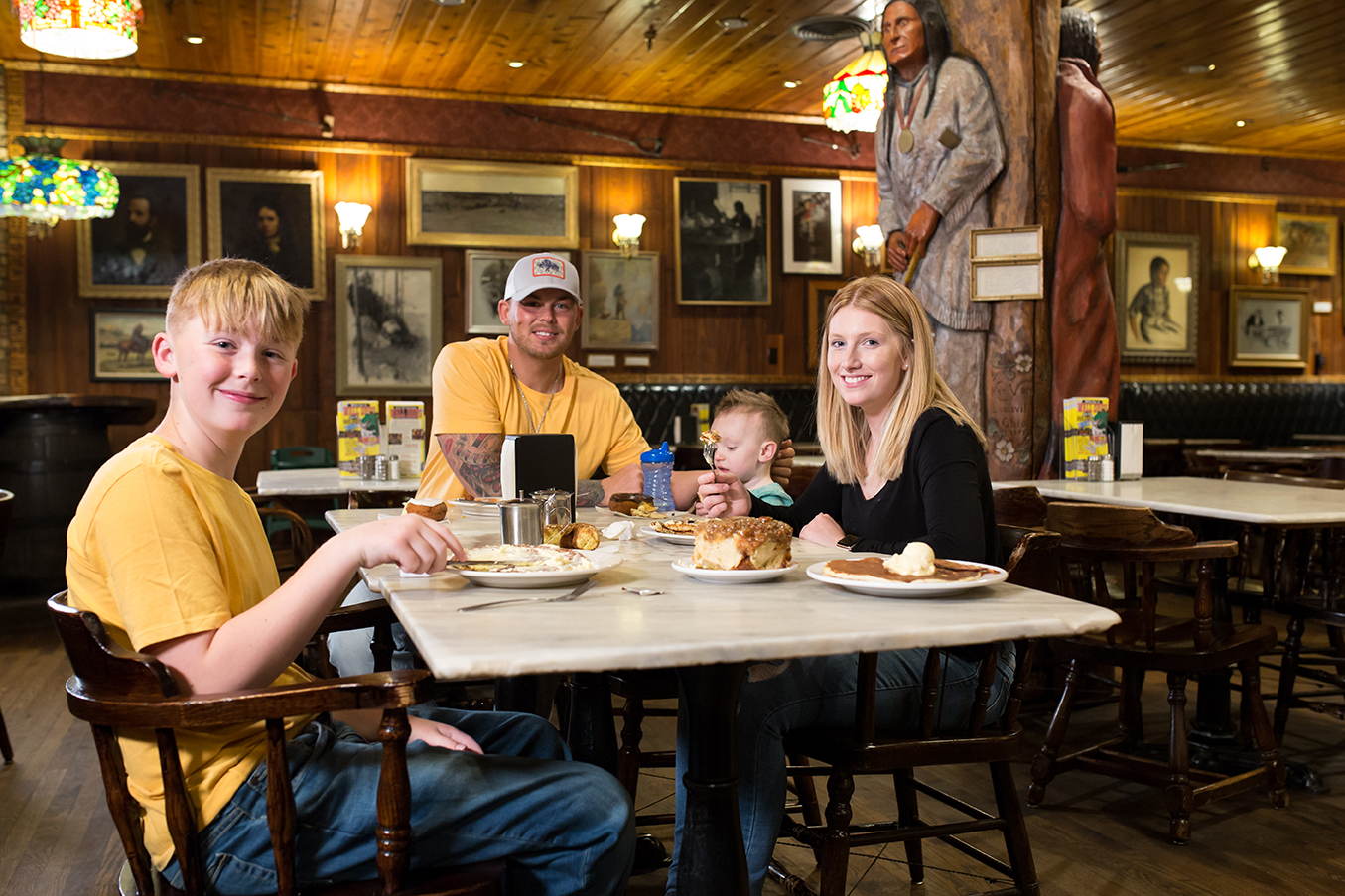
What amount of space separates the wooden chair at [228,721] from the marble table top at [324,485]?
260cm

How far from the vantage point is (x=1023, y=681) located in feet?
6.07

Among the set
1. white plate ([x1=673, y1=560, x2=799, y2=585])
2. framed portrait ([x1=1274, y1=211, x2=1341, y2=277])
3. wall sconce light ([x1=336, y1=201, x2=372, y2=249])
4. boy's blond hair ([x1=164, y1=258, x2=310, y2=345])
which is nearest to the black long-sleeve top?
white plate ([x1=673, y1=560, x2=799, y2=585])

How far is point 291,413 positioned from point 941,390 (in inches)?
277

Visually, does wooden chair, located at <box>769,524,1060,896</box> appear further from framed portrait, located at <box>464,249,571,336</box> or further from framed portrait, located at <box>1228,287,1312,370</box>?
framed portrait, located at <box>1228,287,1312,370</box>

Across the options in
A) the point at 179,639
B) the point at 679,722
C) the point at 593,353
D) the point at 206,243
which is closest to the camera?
the point at 179,639

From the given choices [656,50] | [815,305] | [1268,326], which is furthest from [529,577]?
[1268,326]

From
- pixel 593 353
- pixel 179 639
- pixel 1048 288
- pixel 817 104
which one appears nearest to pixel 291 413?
pixel 593 353

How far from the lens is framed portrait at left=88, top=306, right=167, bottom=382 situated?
7855 mm

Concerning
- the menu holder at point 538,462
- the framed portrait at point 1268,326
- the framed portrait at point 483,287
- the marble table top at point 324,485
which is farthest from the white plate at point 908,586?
the framed portrait at point 1268,326

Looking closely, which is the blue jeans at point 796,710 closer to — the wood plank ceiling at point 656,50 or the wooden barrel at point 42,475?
the wooden barrel at point 42,475

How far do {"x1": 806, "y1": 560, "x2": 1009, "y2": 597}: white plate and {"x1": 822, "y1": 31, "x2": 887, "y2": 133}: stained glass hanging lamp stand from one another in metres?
4.78

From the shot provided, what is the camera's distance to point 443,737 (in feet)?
4.86

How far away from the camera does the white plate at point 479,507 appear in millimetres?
2562

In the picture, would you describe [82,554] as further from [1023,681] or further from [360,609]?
[1023,681]
